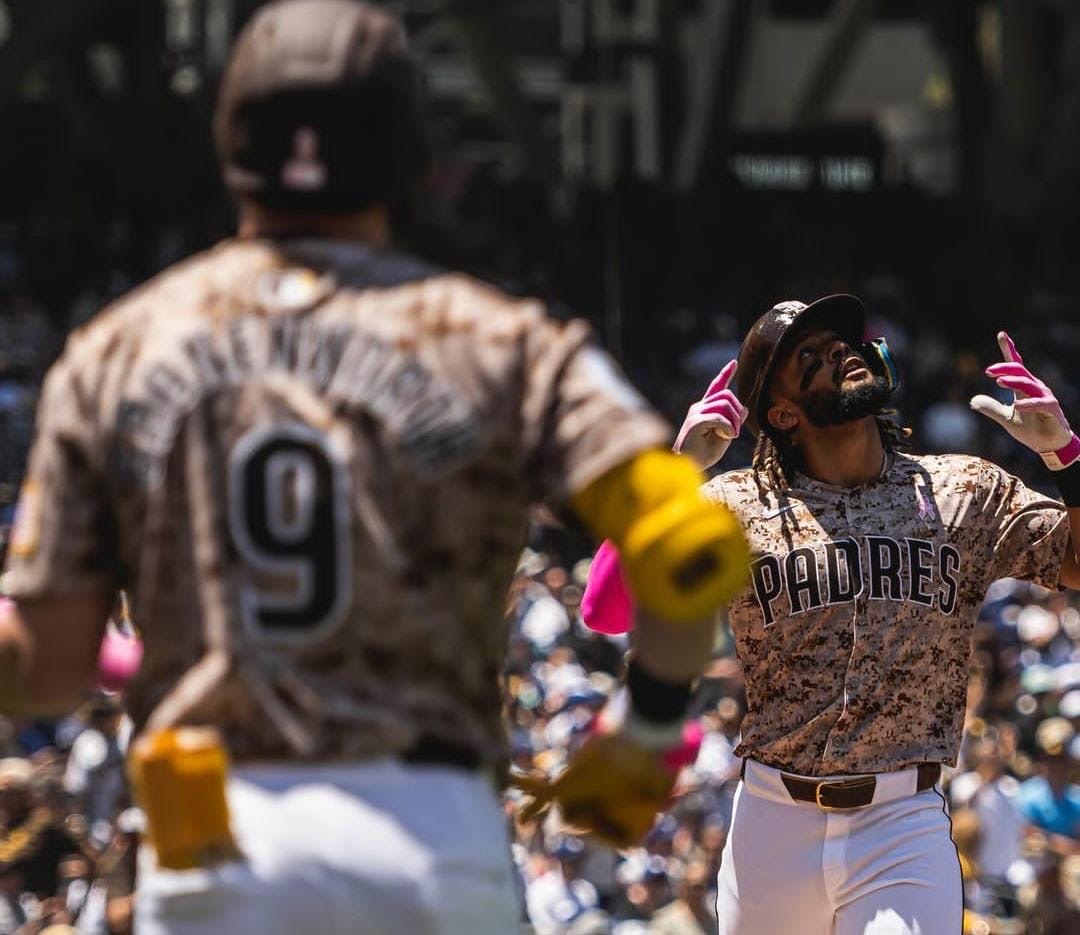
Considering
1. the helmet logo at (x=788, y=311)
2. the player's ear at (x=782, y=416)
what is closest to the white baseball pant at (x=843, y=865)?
the player's ear at (x=782, y=416)

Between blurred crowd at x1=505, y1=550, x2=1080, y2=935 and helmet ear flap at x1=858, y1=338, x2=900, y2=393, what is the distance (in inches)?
169

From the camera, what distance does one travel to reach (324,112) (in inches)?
113

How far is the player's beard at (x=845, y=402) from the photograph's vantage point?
201 inches

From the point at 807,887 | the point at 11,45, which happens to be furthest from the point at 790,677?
the point at 11,45

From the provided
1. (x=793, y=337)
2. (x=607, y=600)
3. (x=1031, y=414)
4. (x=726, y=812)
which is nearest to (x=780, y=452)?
(x=793, y=337)

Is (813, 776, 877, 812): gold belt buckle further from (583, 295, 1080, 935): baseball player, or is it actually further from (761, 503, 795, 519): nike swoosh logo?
(761, 503, 795, 519): nike swoosh logo

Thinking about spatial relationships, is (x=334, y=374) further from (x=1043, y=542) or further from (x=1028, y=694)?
(x=1028, y=694)

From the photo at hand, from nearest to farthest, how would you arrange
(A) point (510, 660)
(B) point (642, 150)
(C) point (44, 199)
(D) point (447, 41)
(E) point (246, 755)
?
1. (E) point (246, 755)
2. (A) point (510, 660)
3. (C) point (44, 199)
4. (B) point (642, 150)
5. (D) point (447, 41)

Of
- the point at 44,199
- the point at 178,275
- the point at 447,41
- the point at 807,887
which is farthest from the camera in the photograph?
the point at 447,41

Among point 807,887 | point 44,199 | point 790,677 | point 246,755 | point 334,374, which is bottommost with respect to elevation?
point 44,199

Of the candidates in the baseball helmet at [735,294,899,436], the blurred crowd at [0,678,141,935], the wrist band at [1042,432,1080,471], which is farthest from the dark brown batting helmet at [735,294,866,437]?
the blurred crowd at [0,678,141,935]

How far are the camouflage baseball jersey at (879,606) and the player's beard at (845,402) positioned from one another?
0.61ft

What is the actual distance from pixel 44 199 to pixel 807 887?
18944mm

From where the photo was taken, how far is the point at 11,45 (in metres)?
24.4
